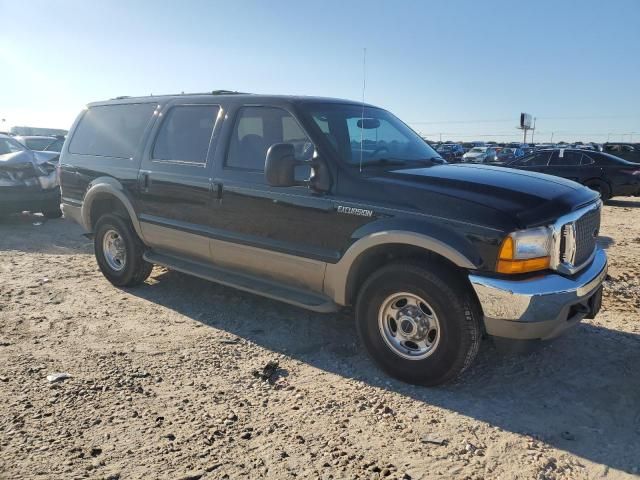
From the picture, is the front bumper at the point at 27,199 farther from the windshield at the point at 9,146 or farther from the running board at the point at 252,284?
the running board at the point at 252,284

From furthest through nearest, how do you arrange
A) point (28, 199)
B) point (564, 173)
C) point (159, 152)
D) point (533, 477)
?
point (564, 173)
point (28, 199)
point (159, 152)
point (533, 477)

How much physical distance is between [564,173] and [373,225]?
12274mm

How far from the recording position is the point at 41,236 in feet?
28.6

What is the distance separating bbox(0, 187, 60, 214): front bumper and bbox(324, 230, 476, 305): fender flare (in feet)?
25.1

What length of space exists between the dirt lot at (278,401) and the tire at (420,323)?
16cm

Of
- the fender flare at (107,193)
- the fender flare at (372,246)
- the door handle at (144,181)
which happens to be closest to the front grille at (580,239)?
the fender flare at (372,246)

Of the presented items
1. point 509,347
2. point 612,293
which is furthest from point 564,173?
point 509,347

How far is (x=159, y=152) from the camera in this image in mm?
5074

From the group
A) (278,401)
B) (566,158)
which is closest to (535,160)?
(566,158)

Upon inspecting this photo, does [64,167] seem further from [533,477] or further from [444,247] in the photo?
[533,477]

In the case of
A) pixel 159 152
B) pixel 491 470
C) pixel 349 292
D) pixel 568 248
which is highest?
pixel 159 152

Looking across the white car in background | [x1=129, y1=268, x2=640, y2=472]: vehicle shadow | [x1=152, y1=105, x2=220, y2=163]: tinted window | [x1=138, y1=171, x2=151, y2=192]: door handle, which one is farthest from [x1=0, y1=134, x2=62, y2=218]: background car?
the white car in background

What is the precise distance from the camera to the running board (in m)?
3.92

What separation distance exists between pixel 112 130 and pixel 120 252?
4.34ft
